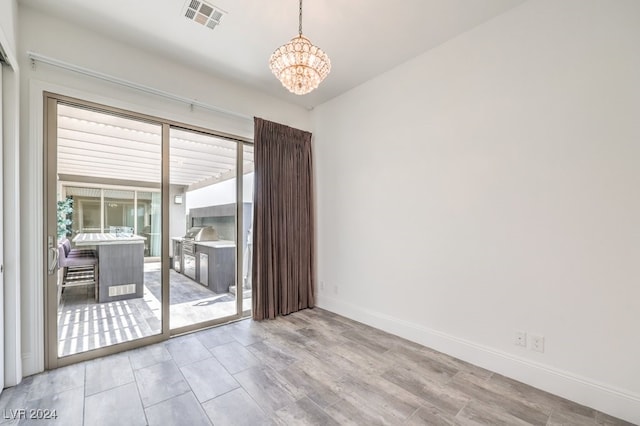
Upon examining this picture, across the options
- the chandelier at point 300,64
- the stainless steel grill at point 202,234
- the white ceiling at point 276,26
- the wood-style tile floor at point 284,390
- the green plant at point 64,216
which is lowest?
the wood-style tile floor at point 284,390

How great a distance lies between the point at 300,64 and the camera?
1888mm

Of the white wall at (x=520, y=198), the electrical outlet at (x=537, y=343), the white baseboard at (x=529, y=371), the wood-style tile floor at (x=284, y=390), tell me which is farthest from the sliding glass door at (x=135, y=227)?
the electrical outlet at (x=537, y=343)

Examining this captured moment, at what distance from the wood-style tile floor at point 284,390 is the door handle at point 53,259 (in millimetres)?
830

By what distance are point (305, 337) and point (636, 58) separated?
345 centimetres

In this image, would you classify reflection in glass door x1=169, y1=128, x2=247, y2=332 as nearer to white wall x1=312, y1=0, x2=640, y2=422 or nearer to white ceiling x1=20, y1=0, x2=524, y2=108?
white ceiling x1=20, y1=0, x2=524, y2=108

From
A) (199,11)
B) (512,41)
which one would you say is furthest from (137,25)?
(512,41)

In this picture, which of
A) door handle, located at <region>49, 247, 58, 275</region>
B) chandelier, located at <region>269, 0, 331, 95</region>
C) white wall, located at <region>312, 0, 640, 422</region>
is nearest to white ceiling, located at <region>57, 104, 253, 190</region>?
door handle, located at <region>49, 247, 58, 275</region>

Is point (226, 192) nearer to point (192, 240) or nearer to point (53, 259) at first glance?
point (192, 240)

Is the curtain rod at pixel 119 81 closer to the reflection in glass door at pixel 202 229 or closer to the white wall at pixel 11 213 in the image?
the white wall at pixel 11 213

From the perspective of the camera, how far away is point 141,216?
9.33ft

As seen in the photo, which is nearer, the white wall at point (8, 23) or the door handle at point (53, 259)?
the white wall at point (8, 23)

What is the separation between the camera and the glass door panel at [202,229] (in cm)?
309

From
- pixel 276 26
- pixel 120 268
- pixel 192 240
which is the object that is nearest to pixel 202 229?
pixel 192 240

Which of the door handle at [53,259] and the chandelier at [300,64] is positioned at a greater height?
the chandelier at [300,64]
